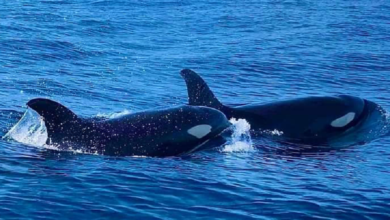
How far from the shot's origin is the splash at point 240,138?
53.7 ft

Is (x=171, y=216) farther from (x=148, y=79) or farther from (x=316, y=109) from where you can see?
(x=148, y=79)

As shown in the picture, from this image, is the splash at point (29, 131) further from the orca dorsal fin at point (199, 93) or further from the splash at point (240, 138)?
the splash at point (240, 138)

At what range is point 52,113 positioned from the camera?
1536 cm

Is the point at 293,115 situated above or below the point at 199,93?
below

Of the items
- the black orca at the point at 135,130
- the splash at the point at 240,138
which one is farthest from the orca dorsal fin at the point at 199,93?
the black orca at the point at 135,130

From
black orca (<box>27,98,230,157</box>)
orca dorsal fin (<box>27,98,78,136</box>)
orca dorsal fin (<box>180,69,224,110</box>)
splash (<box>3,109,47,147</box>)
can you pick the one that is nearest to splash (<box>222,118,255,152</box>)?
black orca (<box>27,98,230,157</box>)

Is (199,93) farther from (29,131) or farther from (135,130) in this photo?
(29,131)

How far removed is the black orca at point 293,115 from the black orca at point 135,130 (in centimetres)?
154

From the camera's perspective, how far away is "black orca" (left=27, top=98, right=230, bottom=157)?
15555 millimetres

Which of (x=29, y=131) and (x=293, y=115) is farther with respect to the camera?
(x=293, y=115)

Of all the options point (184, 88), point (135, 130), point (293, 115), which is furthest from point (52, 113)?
point (184, 88)

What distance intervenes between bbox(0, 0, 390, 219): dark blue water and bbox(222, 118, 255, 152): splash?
0.26 m

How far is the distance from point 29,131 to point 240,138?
3882mm

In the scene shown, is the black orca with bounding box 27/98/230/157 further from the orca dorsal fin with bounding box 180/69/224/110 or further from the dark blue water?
the orca dorsal fin with bounding box 180/69/224/110
